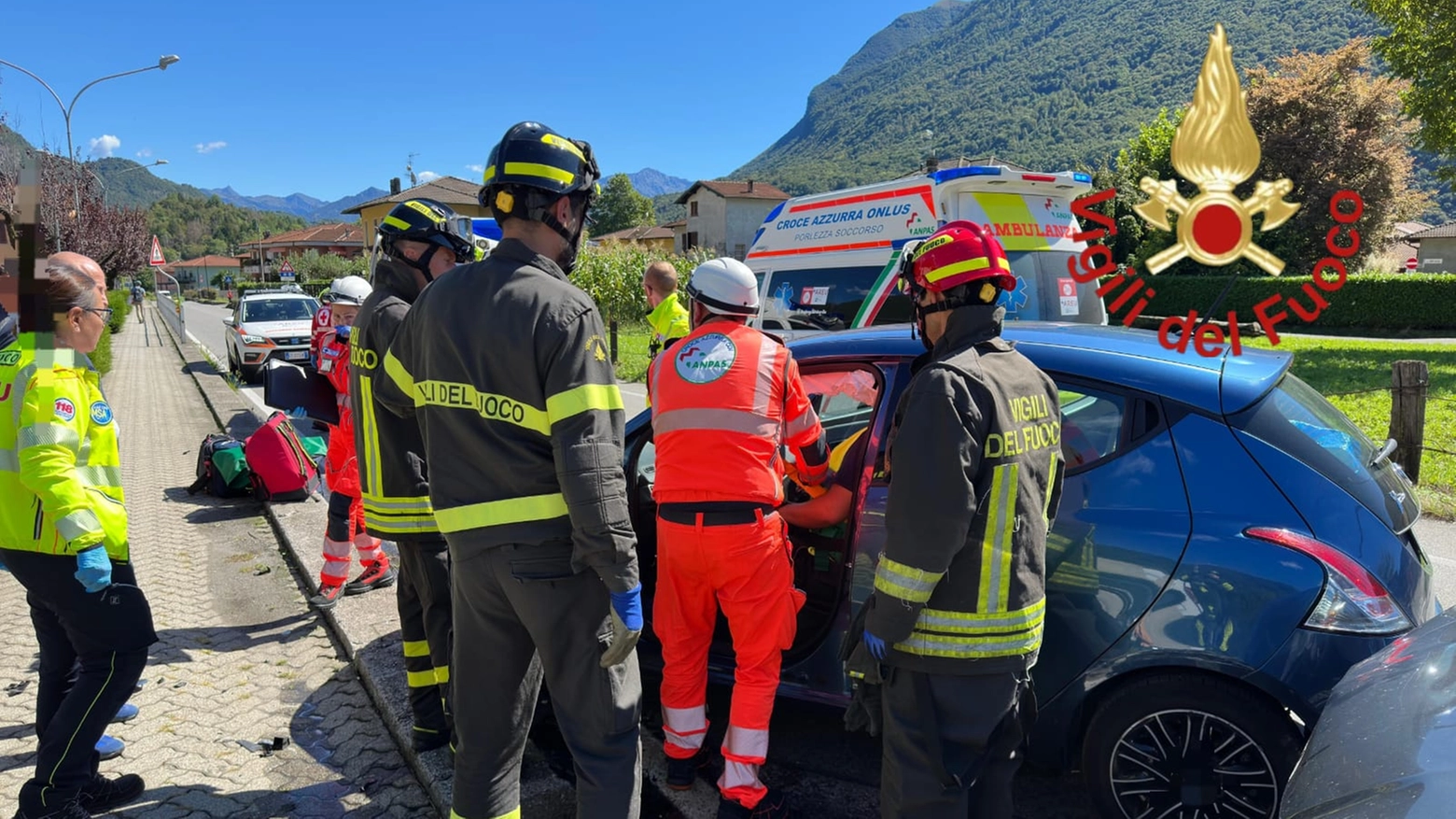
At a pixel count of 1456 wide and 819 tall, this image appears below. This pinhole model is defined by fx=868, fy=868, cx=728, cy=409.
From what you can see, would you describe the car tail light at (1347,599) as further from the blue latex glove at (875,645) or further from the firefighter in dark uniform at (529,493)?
the firefighter in dark uniform at (529,493)

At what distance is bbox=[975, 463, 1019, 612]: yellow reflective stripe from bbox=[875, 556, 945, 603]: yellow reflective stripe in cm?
13

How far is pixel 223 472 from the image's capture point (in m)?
7.30

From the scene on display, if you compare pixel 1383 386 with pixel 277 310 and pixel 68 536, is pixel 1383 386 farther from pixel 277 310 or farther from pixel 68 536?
pixel 277 310

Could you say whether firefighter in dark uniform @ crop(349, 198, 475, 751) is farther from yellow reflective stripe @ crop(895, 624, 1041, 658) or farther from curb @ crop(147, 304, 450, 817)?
yellow reflective stripe @ crop(895, 624, 1041, 658)

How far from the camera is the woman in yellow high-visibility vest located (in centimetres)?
269

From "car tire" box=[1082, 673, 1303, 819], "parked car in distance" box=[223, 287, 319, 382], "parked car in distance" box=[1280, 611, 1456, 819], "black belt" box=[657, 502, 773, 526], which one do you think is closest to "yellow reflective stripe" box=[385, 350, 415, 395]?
"black belt" box=[657, 502, 773, 526]

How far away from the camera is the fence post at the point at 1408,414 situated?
22.7 ft

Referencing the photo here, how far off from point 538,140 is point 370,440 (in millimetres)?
1541

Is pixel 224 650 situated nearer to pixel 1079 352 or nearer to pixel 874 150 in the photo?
pixel 1079 352

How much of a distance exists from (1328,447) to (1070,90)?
7097 inches

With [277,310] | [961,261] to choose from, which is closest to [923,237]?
[961,261]

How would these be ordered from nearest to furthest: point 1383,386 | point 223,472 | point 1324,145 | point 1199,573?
point 1199,573 → point 223,472 → point 1383,386 → point 1324,145

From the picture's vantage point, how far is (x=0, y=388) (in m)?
2.68

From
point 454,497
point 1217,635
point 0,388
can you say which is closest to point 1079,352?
point 1217,635
